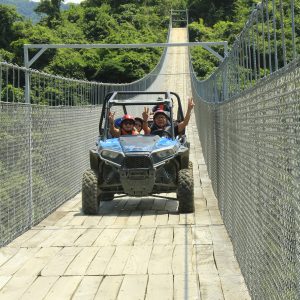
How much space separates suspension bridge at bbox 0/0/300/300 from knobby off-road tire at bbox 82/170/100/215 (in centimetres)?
13

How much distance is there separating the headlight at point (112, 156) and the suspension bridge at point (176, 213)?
0.68 meters

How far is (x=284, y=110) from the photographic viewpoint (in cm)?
249

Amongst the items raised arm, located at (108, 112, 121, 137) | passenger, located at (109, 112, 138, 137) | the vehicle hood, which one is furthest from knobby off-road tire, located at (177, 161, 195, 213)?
raised arm, located at (108, 112, 121, 137)

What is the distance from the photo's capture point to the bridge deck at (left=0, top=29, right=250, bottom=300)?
4.25 m

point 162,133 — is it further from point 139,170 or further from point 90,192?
point 90,192

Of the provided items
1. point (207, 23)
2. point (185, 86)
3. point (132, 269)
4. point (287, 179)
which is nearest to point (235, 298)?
point (132, 269)

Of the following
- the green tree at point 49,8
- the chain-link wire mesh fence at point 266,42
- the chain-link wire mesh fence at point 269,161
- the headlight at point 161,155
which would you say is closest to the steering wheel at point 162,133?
the headlight at point 161,155

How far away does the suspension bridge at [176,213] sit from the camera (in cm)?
262

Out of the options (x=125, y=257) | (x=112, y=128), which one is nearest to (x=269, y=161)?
(x=125, y=257)

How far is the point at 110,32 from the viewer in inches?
2328

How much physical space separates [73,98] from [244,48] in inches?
218

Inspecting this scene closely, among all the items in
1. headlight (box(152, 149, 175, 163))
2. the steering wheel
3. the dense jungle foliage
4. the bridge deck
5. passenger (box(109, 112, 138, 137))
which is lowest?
the bridge deck

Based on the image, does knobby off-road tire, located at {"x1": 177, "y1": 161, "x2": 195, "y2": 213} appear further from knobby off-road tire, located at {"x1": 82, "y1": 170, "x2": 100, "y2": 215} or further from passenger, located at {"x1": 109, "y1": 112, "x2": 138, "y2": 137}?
passenger, located at {"x1": 109, "y1": 112, "x2": 138, "y2": 137}

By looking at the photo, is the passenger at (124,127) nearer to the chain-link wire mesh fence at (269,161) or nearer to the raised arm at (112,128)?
the raised arm at (112,128)
